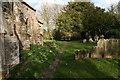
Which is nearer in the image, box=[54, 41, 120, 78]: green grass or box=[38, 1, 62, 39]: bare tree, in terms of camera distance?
box=[54, 41, 120, 78]: green grass

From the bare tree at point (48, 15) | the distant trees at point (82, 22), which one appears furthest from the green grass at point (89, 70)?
the bare tree at point (48, 15)

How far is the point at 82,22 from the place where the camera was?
27.2 m

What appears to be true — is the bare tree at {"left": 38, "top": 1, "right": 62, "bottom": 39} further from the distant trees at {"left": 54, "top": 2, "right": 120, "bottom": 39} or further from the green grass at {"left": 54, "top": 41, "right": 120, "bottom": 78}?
the green grass at {"left": 54, "top": 41, "right": 120, "bottom": 78}

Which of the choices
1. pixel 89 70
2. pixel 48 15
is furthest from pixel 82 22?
pixel 89 70

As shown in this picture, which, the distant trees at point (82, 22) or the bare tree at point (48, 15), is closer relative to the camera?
the distant trees at point (82, 22)

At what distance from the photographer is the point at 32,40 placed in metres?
17.6

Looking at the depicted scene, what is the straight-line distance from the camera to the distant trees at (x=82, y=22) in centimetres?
2070

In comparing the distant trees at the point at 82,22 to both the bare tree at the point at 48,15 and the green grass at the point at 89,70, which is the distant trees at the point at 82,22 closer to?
the bare tree at the point at 48,15

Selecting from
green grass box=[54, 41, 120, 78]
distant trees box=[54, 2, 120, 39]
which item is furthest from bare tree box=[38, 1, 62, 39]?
green grass box=[54, 41, 120, 78]

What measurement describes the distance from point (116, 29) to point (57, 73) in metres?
18.5

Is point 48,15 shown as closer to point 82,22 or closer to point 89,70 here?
point 82,22

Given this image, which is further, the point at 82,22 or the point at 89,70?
the point at 82,22

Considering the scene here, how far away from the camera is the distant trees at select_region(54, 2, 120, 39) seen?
20703 millimetres

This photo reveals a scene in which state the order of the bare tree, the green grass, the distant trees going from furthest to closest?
the bare tree < the distant trees < the green grass
